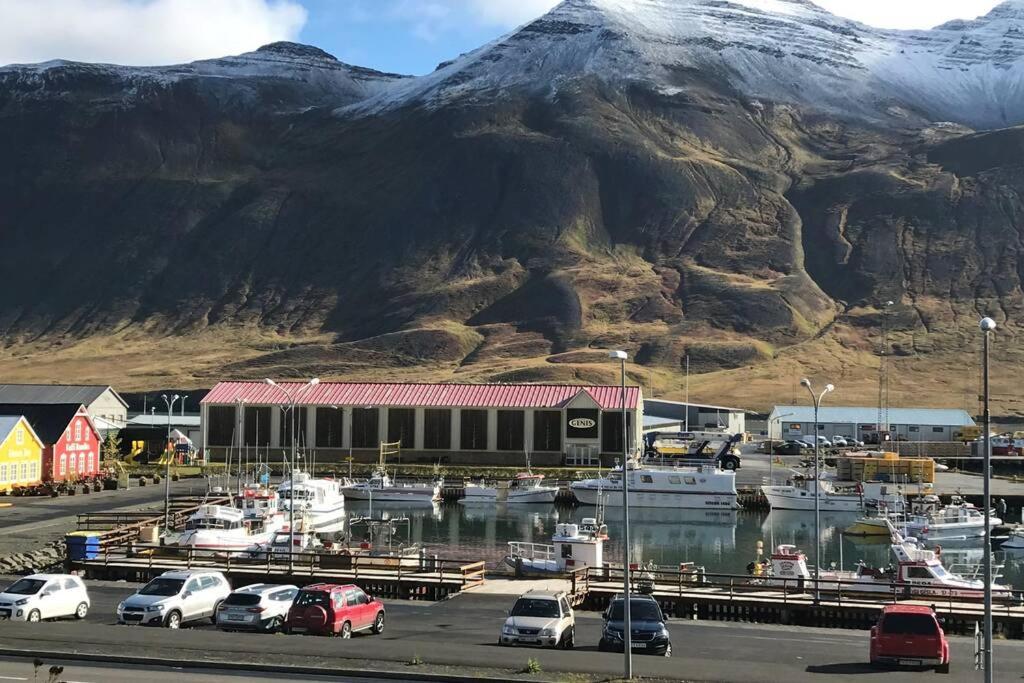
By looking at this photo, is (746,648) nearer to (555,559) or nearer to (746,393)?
(555,559)

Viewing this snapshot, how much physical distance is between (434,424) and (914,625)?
83.6 metres

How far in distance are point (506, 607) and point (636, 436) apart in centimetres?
7363

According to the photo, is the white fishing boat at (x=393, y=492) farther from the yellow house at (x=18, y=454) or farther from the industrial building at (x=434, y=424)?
the yellow house at (x=18, y=454)

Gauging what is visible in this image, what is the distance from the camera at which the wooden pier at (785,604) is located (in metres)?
44.9

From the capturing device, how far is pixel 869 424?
145625 mm

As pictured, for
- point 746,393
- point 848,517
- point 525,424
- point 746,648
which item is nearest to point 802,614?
point 746,648

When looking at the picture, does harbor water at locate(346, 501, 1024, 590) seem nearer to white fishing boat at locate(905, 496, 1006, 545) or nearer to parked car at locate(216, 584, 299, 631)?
white fishing boat at locate(905, 496, 1006, 545)

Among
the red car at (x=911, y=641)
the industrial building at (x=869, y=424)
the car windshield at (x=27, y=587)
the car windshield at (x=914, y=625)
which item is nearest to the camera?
the red car at (x=911, y=641)

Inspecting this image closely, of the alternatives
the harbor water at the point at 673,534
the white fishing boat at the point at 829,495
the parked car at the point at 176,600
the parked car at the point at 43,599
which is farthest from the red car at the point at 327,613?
the white fishing boat at the point at 829,495

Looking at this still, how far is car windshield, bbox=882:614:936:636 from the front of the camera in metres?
32.8

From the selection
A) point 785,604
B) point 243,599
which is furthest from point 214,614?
point 785,604

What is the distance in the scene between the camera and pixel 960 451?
435ft

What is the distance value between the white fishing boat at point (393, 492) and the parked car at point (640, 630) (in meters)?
61.3

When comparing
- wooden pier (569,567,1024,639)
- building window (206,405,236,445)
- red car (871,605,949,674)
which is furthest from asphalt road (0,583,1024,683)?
building window (206,405,236,445)
